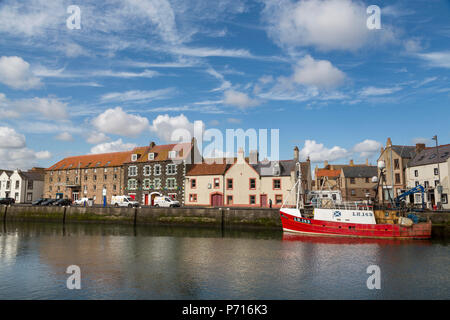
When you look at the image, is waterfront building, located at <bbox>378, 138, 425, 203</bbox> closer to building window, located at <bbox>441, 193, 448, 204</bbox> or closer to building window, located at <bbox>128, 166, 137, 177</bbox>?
building window, located at <bbox>441, 193, 448, 204</bbox>

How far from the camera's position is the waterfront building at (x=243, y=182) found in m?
50.1

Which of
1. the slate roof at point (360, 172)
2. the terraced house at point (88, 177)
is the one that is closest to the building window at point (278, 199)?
the terraced house at point (88, 177)

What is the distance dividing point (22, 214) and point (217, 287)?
45623 millimetres

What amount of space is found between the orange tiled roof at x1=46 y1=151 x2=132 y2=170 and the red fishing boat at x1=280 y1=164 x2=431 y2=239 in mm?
40633

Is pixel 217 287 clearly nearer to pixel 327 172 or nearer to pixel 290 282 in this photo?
pixel 290 282

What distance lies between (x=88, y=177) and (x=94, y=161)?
357 centimetres

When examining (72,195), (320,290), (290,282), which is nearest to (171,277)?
(290,282)

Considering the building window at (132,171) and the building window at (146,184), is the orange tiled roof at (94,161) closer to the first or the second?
the building window at (132,171)

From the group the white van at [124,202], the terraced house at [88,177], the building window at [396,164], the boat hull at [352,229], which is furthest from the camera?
the terraced house at [88,177]

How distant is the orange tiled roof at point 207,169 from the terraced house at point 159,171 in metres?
1.23

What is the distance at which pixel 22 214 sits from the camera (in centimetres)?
5062

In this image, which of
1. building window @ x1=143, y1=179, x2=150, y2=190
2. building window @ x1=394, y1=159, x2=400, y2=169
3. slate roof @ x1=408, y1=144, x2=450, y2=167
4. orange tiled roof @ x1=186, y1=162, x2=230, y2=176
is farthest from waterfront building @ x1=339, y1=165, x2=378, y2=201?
building window @ x1=143, y1=179, x2=150, y2=190

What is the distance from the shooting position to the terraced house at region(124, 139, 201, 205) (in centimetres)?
5734

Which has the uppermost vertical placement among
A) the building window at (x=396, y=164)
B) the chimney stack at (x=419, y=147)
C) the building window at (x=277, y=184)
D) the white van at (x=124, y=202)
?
the chimney stack at (x=419, y=147)
